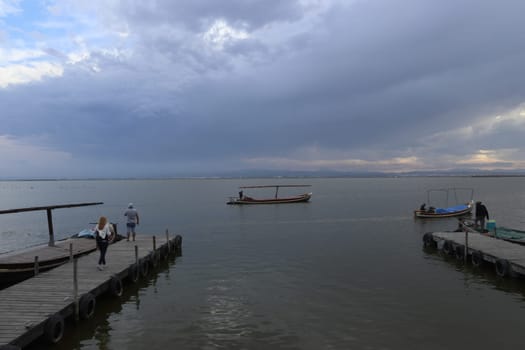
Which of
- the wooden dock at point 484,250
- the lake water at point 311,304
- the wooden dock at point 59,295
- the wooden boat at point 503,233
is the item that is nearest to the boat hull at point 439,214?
the wooden boat at point 503,233

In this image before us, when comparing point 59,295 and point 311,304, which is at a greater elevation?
point 59,295

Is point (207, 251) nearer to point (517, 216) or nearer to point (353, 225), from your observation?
point (353, 225)

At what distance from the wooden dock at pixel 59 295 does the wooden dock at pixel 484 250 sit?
671 inches

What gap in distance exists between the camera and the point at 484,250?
20.6 metres

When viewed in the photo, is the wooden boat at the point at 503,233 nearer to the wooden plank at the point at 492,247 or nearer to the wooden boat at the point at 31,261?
the wooden plank at the point at 492,247

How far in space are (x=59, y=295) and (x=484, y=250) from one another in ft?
65.9

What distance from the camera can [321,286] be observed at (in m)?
17.3

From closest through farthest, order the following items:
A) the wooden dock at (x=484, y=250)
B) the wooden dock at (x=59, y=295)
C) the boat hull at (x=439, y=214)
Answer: the wooden dock at (x=59, y=295) < the wooden dock at (x=484, y=250) < the boat hull at (x=439, y=214)

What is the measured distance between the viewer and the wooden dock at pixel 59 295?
9.95 m

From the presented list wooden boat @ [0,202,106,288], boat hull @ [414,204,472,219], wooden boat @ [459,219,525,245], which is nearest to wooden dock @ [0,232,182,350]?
wooden boat @ [0,202,106,288]

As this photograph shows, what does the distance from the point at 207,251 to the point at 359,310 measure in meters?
15.1

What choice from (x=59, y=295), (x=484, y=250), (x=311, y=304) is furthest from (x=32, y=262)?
(x=484, y=250)

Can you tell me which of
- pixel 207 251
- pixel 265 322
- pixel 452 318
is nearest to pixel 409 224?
pixel 207 251

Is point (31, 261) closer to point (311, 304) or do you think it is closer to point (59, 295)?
point (59, 295)
